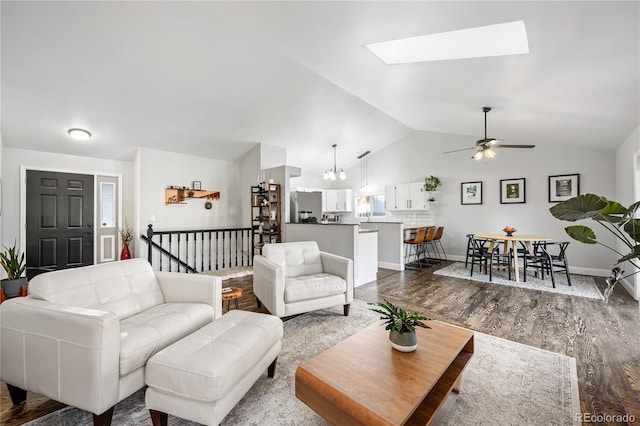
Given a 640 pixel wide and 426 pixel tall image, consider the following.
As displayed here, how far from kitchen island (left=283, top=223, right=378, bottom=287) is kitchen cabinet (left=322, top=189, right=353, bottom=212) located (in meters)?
3.75

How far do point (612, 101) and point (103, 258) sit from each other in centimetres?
823

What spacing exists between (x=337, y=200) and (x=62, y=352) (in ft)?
26.0

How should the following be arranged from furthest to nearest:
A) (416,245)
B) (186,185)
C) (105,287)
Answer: (416,245)
(186,185)
(105,287)

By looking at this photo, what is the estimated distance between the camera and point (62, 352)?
1.54 metres

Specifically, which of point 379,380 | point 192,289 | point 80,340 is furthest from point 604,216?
point 80,340

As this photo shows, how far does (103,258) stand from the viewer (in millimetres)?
5582

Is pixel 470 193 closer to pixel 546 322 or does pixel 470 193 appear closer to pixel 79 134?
pixel 546 322

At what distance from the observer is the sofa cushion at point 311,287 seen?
2977 millimetres

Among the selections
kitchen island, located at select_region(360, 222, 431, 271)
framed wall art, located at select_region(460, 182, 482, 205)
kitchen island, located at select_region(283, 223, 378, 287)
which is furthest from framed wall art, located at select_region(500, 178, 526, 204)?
kitchen island, located at select_region(283, 223, 378, 287)

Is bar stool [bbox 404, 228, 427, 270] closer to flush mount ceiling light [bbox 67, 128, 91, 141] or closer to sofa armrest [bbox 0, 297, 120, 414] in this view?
sofa armrest [bbox 0, 297, 120, 414]

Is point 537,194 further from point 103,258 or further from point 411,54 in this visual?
point 103,258

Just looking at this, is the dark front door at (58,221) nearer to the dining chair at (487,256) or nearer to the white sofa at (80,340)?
the white sofa at (80,340)

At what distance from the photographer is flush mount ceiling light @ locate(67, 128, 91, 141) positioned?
4.41 metres

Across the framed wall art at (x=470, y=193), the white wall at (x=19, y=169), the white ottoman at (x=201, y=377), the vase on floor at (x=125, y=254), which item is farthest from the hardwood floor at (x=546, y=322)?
the white wall at (x=19, y=169)
